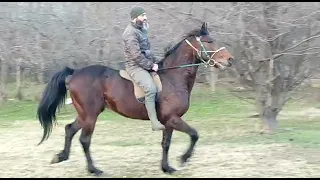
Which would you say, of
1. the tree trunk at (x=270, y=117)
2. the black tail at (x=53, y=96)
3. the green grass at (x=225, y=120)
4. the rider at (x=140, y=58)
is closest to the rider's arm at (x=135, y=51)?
the rider at (x=140, y=58)

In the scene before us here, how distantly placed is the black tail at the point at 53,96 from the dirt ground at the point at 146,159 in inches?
32.0

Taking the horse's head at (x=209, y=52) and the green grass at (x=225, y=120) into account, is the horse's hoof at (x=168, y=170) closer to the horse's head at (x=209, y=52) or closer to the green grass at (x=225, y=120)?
the horse's head at (x=209, y=52)

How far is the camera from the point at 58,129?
1438 centimetres

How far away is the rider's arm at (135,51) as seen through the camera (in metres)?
7.22

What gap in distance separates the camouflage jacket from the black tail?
1.12 meters

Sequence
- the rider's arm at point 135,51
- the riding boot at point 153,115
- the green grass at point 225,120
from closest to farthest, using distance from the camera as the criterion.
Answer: the rider's arm at point 135,51 < the riding boot at point 153,115 < the green grass at point 225,120

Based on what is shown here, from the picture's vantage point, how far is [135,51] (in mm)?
7211

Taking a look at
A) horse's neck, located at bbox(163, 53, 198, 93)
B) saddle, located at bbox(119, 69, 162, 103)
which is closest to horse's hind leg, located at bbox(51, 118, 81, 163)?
saddle, located at bbox(119, 69, 162, 103)

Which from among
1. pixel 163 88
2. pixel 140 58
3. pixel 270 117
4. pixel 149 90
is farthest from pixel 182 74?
pixel 270 117

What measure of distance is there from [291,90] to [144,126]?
175 inches

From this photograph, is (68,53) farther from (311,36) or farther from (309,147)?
(309,147)

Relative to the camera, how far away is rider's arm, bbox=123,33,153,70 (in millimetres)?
7219

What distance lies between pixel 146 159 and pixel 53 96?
77.0 inches

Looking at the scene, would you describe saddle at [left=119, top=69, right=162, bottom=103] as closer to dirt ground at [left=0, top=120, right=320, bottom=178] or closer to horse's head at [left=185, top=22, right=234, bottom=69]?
horse's head at [left=185, top=22, right=234, bottom=69]
